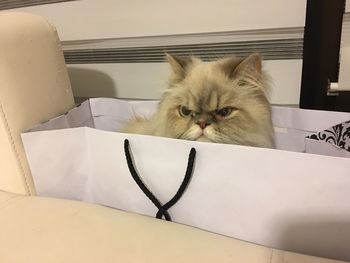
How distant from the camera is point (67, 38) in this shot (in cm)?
138

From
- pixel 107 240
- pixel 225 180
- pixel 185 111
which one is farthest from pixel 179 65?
pixel 107 240

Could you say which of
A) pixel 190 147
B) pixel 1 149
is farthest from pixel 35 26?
pixel 190 147

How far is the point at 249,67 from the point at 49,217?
588 mm

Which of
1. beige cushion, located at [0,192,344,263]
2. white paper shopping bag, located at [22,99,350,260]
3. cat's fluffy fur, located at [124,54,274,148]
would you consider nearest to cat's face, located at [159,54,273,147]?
cat's fluffy fur, located at [124,54,274,148]

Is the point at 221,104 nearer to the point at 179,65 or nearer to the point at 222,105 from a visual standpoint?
the point at 222,105

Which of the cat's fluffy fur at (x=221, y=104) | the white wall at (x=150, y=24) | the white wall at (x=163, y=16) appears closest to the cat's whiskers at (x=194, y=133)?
the cat's fluffy fur at (x=221, y=104)

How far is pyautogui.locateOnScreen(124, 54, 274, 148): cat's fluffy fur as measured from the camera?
2.66 feet

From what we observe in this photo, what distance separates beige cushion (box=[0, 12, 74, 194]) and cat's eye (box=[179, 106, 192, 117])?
0.36 meters

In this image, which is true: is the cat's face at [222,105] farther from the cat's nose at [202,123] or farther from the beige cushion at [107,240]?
the beige cushion at [107,240]

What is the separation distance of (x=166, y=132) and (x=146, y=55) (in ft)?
1.61

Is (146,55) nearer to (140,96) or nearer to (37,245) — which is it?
(140,96)

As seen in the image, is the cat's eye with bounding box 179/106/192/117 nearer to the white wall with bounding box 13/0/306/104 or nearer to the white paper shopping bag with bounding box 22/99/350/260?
the white paper shopping bag with bounding box 22/99/350/260

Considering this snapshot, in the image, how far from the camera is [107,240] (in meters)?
0.67

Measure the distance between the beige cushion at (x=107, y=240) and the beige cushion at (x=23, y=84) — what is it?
0.43 ft
